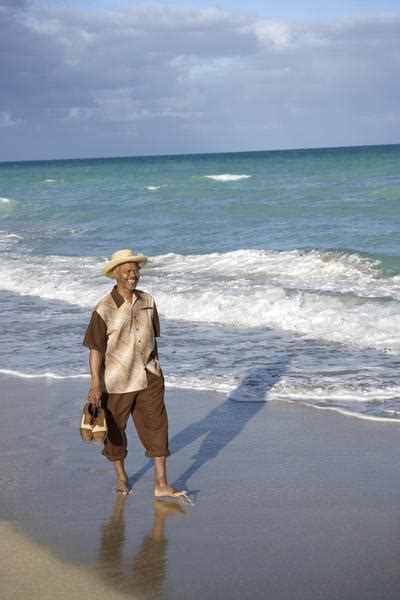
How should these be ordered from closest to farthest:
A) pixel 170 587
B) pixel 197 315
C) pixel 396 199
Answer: pixel 170 587, pixel 197 315, pixel 396 199

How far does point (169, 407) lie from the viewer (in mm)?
6914

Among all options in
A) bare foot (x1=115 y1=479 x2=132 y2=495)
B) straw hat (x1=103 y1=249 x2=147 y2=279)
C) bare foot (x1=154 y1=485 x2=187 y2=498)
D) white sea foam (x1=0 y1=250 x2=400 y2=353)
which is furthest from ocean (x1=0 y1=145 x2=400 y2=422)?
straw hat (x1=103 y1=249 x2=147 y2=279)

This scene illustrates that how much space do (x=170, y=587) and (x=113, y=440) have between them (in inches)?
52.0

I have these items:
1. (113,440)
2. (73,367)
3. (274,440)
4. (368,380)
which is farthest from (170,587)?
(73,367)

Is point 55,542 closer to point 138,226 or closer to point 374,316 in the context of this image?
point 374,316

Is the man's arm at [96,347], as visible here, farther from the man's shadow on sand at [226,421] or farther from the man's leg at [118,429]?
the man's shadow on sand at [226,421]

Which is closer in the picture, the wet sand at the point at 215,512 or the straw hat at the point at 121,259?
the wet sand at the point at 215,512

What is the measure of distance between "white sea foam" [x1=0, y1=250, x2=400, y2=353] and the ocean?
0.09 ft

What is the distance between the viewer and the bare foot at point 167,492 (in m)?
4.92

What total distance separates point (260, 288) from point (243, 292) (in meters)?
0.31

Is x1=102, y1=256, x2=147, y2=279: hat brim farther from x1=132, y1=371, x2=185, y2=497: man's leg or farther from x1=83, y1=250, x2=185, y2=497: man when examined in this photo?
x1=132, y1=371, x2=185, y2=497: man's leg

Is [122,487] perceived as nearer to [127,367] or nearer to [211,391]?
[127,367]

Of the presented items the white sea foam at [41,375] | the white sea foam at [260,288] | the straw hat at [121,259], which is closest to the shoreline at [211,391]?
the white sea foam at [41,375]

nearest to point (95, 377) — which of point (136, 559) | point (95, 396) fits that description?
point (95, 396)
